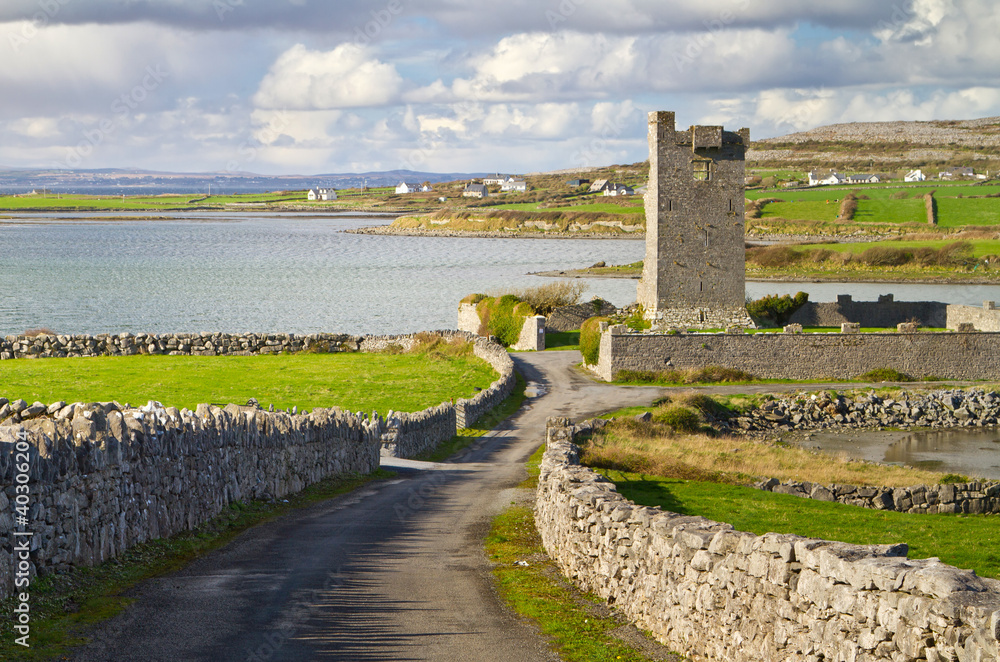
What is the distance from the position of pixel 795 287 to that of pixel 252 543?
100185 millimetres

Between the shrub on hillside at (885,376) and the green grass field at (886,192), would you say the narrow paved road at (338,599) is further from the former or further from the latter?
the green grass field at (886,192)

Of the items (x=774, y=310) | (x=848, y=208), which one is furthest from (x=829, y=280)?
(x=848, y=208)

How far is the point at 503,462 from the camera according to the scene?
28953mm

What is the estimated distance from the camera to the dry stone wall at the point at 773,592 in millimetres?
7133

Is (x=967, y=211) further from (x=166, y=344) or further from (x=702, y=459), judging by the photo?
(x=702, y=459)

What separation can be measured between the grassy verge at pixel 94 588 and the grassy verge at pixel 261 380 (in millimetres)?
16785

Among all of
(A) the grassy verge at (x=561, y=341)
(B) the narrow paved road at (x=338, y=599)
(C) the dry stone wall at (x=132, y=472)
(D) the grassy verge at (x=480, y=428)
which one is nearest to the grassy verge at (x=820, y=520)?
(B) the narrow paved road at (x=338, y=599)

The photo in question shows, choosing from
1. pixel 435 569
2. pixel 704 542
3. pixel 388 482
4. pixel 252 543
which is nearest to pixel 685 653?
pixel 704 542

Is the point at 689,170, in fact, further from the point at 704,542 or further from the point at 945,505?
the point at 704,542

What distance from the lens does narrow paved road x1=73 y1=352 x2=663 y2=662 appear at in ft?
33.5

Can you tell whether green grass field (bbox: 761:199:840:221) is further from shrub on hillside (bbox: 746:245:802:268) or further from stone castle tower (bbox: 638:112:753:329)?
stone castle tower (bbox: 638:112:753:329)

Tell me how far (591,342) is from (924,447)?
57.7 ft

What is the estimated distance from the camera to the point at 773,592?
A: 898cm

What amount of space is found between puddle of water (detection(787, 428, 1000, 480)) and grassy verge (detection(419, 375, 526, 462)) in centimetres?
1217
